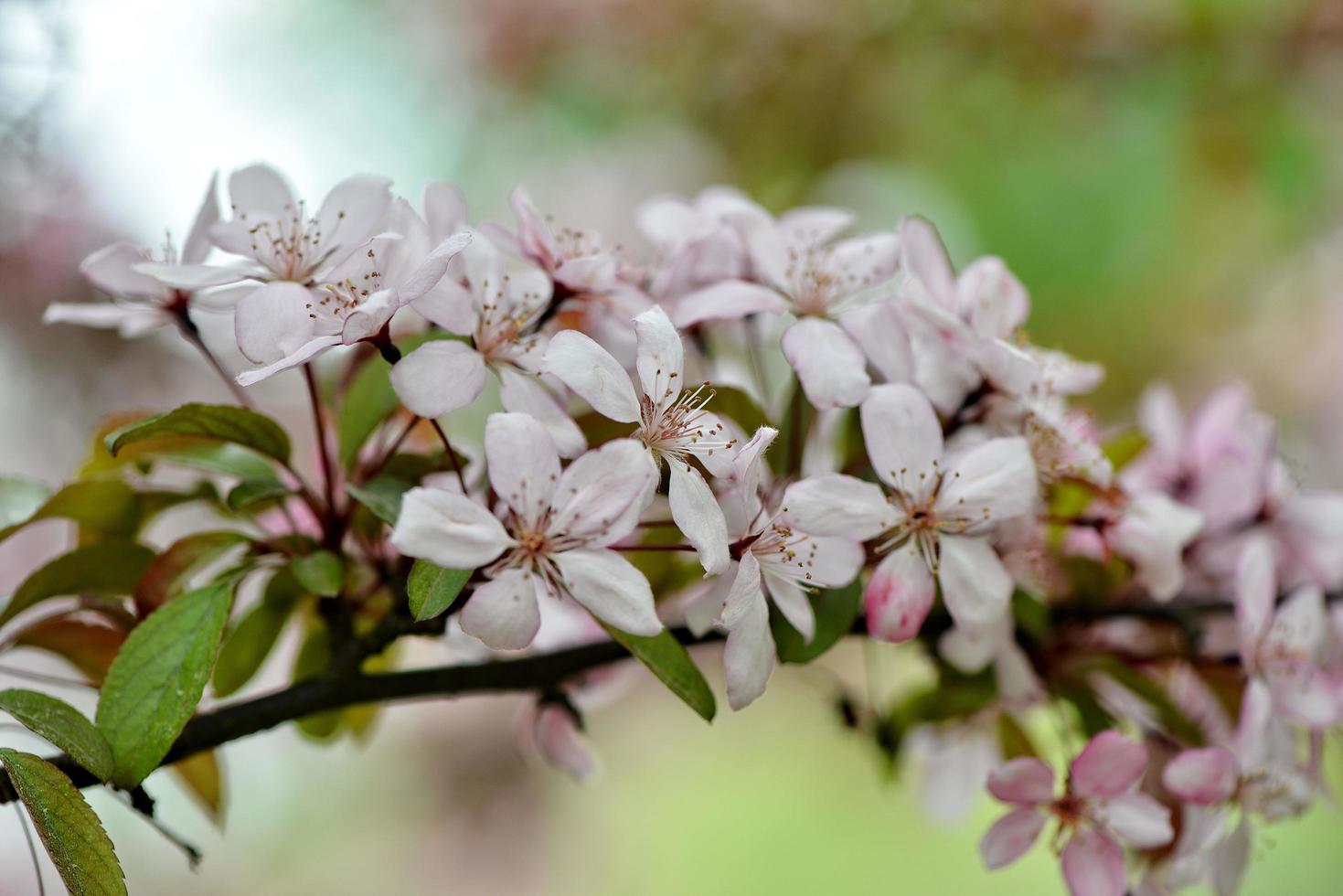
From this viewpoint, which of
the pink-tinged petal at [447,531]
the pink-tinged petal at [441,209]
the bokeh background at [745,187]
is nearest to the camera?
the pink-tinged petal at [447,531]

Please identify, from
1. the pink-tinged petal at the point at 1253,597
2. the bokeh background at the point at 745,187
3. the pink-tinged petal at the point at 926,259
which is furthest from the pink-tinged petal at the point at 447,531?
the bokeh background at the point at 745,187

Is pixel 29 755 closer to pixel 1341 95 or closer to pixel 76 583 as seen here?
pixel 76 583

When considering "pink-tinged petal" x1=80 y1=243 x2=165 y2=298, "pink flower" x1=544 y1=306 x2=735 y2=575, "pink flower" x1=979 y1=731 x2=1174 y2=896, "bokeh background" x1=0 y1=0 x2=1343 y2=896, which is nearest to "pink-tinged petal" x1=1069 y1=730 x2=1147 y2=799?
"pink flower" x1=979 y1=731 x2=1174 y2=896

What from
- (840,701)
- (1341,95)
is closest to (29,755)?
(840,701)

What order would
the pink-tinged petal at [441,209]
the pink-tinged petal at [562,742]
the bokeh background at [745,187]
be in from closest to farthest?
the pink-tinged petal at [441,209], the pink-tinged petal at [562,742], the bokeh background at [745,187]

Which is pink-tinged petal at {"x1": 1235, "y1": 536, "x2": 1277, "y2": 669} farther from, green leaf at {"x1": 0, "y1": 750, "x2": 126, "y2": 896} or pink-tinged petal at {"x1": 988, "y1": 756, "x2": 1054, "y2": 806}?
green leaf at {"x1": 0, "y1": 750, "x2": 126, "y2": 896}

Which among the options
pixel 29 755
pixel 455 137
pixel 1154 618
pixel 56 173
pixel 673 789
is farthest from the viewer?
pixel 455 137

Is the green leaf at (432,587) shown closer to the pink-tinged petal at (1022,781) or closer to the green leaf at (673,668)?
the green leaf at (673,668)
